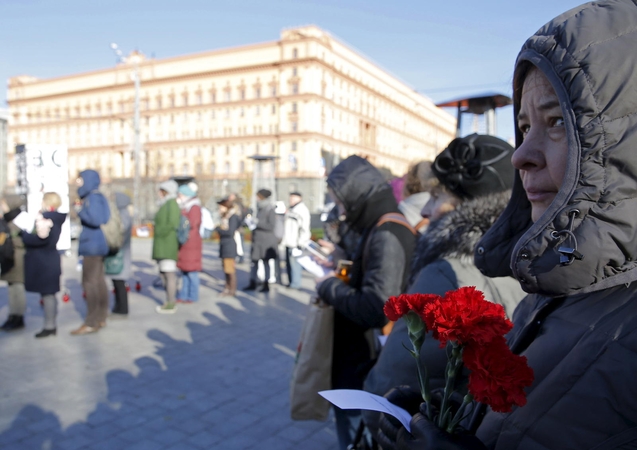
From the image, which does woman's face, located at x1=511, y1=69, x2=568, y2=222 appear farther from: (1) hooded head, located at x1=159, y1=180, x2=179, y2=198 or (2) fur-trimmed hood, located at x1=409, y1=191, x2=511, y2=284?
(1) hooded head, located at x1=159, y1=180, x2=179, y2=198

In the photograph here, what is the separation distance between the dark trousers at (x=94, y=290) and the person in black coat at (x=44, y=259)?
0.51 metres

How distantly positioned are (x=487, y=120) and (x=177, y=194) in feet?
19.0

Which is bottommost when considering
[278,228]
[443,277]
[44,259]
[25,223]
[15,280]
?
[15,280]

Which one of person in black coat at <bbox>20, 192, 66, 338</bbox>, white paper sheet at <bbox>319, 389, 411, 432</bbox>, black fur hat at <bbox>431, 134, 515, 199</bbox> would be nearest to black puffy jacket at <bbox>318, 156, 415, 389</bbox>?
black fur hat at <bbox>431, 134, 515, 199</bbox>

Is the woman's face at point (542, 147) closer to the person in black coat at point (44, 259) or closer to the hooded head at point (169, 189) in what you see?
the person in black coat at point (44, 259)

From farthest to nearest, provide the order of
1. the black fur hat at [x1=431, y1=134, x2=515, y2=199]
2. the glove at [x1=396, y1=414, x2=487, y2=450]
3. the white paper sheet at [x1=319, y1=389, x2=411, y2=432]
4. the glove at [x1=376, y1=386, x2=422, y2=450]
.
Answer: the black fur hat at [x1=431, y1=134, x2=515, y2=199] < the glove at [x1=376, y1=386, x2=422, y2=450] < the white paper sheet at [x1=319, y1=389, x2=411, y2=432] < the glove at [x1=396, y1=414, x2=487, y2=450]

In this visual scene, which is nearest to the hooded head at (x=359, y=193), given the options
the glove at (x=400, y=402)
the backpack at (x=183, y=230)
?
the glove at (x=400, y=402)

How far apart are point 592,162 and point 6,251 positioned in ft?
25.3

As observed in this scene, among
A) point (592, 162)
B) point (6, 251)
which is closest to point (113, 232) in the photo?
point (6, 251)

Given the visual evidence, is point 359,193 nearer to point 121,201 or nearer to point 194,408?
point 194,408

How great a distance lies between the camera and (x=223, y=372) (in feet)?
18.5

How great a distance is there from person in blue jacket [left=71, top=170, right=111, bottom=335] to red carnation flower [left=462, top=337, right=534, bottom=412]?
698 cm

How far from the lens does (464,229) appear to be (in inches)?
75.0

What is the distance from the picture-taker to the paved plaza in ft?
13.3
